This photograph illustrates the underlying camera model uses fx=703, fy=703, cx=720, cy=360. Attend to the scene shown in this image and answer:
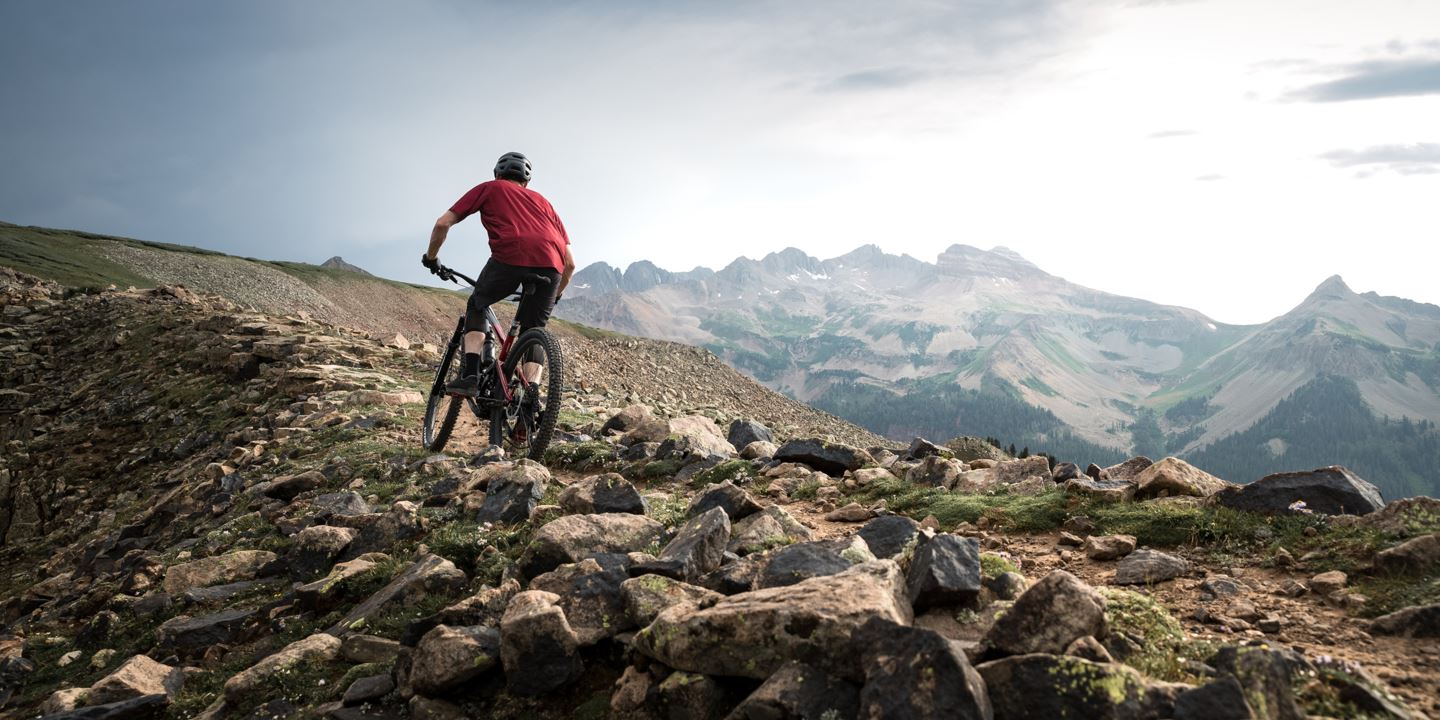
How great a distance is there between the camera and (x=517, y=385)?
12766mm

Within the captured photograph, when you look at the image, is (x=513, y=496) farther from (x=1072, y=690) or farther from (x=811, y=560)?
(x=1072, y=690)

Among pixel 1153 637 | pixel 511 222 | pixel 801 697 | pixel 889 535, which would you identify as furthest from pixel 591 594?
pixel 511 222

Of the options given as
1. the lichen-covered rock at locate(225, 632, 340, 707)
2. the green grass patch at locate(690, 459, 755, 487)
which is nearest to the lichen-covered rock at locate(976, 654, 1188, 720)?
the lichen-covered rock at locate(225, 632, 340, 707)

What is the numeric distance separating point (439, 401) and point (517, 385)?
2.95m

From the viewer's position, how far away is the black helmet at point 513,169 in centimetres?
1241

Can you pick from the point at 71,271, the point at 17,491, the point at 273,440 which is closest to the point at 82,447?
the point at 17,491

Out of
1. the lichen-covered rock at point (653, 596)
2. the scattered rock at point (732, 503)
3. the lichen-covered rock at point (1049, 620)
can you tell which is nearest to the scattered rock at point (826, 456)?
the scattered rock at point (732, 503)

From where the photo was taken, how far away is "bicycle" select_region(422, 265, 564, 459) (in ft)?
39.4

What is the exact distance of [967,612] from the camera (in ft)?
16.6

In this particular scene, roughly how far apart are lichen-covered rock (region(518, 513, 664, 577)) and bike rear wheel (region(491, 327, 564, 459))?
14.5 ft

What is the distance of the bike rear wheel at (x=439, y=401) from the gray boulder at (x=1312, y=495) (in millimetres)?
12011

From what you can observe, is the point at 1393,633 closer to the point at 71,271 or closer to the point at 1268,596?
the point at 1268,596

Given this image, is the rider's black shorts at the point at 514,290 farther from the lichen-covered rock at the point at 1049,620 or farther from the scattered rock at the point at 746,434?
the lichen-covered rock at the point at 1049,620

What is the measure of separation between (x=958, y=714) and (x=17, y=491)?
82.9ft
